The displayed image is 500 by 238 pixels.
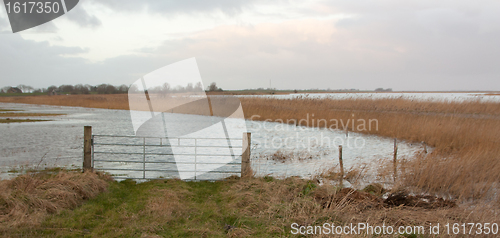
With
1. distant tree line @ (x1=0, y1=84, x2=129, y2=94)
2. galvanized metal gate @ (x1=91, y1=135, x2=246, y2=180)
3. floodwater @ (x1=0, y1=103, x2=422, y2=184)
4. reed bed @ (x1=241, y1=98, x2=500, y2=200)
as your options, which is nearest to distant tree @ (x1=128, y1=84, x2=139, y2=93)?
galvanized metal gate @ (x1=91, y1=135, x2=246, y2=180)

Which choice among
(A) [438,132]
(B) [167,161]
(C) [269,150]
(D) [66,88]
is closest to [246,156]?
(B) [167,161]

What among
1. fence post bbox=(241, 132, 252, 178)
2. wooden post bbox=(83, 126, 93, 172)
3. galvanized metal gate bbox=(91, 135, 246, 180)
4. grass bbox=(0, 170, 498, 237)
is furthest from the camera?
galvanized metal gate bbox=(91, 135, 246, 180)

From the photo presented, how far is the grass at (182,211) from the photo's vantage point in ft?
16.8

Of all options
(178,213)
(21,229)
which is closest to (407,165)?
(178,213)

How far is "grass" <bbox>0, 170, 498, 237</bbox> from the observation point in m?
5.11

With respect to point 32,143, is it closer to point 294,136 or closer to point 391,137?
point 294,136

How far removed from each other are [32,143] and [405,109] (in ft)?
94.1

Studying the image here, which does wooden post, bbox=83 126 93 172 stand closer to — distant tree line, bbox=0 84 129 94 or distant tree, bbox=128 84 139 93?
distant tree, bbox=128 84 139 93

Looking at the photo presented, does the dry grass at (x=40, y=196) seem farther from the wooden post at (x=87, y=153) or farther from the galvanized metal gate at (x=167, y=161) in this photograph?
the galvanized metal gate at (x=167, y=161)

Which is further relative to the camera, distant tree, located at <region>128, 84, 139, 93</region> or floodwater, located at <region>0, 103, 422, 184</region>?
floodwater, located at <region>0, 103, 422, 184</region>

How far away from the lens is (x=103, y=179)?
25.2 feet

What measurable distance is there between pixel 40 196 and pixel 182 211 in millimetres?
2783

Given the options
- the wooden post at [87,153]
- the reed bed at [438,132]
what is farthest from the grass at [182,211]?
the reed bed at [438,132]

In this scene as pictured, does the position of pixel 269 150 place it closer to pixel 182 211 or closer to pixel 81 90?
pixel 182 211
